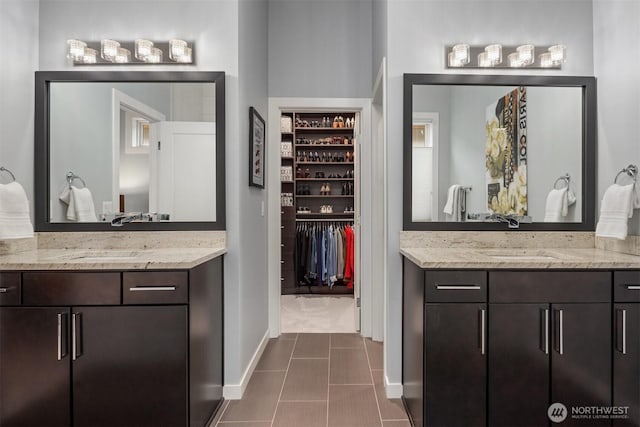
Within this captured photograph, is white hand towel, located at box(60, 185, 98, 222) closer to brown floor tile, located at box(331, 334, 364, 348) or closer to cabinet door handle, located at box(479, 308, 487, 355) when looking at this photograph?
brown floor tile, located at box(331, 334, 364, 348)

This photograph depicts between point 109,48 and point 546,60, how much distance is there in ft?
9.26

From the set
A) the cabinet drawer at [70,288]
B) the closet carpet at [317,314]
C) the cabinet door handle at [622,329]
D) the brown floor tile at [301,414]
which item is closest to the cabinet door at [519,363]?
the cabinet door handle at [622,329]

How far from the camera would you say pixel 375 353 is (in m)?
3.03

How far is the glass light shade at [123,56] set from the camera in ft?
7.65

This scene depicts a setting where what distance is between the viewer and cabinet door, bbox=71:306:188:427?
1.70 metres

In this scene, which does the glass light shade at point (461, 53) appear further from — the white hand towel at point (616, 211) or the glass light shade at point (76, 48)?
the glass light shade at point (76, 48)

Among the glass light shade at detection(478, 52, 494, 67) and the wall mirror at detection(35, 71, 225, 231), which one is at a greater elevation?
the glass light shade at detection(478, 52, 494, 67)

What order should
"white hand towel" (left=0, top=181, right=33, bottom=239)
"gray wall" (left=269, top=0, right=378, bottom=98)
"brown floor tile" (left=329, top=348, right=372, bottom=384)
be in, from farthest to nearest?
1. "gray wall" (left=269, top=0, right=378, bottom=98)
2. "brown floor tile" (left=329, top=348, right=372, bottom=384)
3. "white hand towel" (left=0, top=181, right=33, bottom=239)

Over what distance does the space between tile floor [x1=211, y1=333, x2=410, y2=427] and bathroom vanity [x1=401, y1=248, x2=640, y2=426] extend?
1.68ft

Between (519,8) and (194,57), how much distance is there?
214 centimetres

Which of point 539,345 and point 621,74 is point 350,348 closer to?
point 539,345

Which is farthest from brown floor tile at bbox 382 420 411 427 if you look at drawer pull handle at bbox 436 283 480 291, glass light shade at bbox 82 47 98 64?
glass light shade at bbox 82 47 98 64

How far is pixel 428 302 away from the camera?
178cm

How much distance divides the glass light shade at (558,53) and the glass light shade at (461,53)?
574 mm
